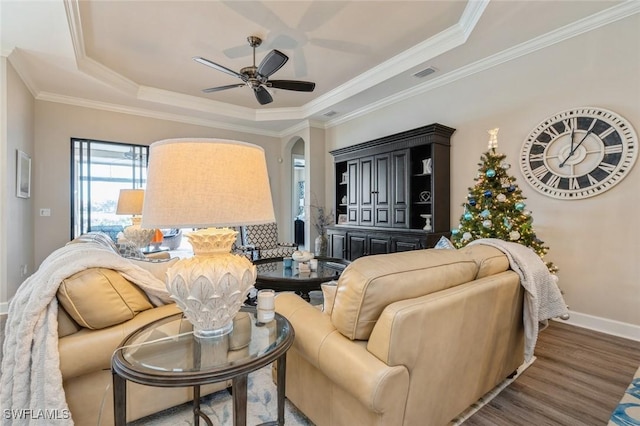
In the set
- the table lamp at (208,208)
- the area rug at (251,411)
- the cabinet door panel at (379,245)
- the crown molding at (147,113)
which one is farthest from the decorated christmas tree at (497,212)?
the crown molding at (147,113)

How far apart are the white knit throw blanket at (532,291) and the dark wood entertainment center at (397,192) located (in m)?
1.80

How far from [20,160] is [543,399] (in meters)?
5.53

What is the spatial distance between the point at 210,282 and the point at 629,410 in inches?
92.8

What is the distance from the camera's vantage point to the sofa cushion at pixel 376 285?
120 cm

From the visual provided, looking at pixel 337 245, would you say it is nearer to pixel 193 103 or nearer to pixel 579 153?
pixel 579 153

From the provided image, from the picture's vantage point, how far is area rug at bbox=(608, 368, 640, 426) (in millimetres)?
1581

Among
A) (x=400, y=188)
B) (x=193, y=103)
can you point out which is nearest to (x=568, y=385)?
(x=400, y=188)

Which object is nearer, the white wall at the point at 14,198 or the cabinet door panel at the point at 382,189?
the white wall at the point at 14,198

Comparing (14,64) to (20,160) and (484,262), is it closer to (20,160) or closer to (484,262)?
(20,160)

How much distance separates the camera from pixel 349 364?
1.14 metres

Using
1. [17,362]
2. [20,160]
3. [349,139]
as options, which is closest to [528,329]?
[17,362]

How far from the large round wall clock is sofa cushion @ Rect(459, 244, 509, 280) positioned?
1781 mm

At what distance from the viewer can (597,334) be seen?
269 cm

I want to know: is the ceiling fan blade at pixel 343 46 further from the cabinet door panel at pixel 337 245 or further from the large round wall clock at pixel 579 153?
the cabinet door panel at pixel 337 245
